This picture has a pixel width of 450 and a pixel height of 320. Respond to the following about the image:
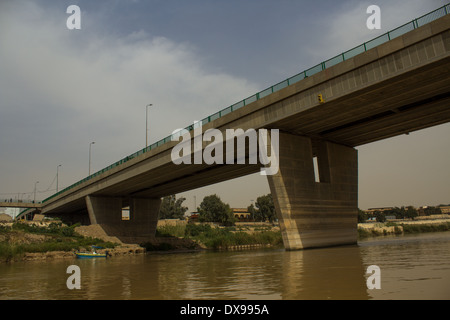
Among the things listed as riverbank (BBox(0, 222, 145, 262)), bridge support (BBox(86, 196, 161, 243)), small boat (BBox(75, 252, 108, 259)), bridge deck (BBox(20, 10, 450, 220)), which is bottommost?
small boat (BBox(75, 252, 108, 259))

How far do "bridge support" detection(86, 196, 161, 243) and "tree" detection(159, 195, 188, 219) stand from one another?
186ft

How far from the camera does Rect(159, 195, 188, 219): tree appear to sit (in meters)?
121

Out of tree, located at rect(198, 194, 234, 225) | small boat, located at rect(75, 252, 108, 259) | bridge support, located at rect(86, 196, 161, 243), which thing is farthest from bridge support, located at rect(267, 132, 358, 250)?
tree, located at rect(198, 194, 234, 225)

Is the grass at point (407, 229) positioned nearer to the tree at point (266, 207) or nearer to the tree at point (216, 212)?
the tree at point (216, 212)

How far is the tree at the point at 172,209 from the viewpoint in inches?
4747

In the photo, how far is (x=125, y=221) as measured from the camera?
2354 inches

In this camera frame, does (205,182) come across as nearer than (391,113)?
No

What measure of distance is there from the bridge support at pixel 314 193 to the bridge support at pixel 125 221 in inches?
1343

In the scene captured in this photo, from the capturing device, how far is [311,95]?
24.7 m

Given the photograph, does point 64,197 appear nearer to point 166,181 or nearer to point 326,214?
point 166,181

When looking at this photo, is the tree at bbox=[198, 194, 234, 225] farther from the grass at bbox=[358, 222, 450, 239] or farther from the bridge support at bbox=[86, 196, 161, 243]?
the grass at bbox=[358, 222, 450, 239]

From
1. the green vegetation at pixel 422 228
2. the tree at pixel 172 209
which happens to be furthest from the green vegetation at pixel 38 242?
the tree at pixel 172 209
